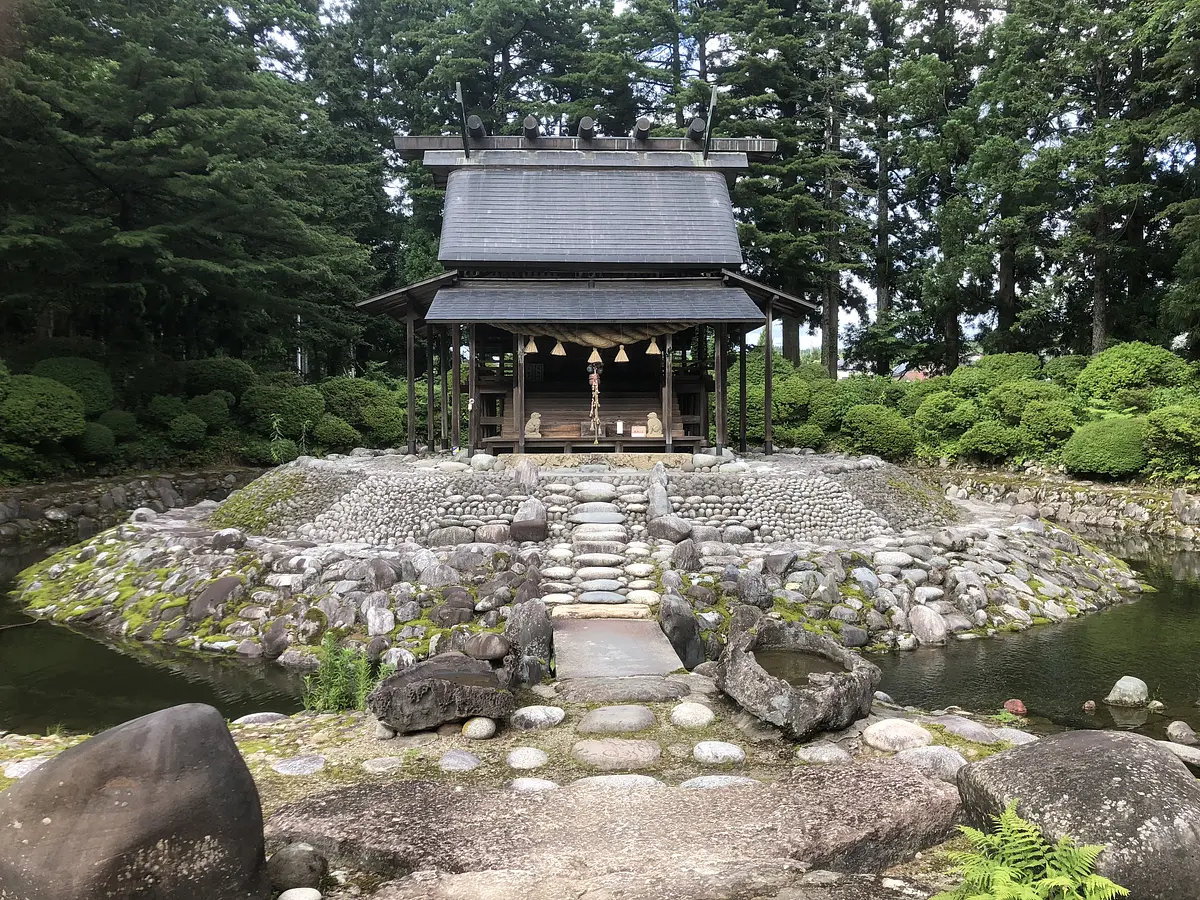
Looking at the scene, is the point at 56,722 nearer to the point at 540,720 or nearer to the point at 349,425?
the point at 540,720

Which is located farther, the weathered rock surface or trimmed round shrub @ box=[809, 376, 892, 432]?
trimmed round shrub @ box=[809, 376, 892, 432]

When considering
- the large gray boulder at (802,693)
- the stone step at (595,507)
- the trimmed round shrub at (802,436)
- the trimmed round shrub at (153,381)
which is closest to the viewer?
Answer: the large gray boulder at (802,693)

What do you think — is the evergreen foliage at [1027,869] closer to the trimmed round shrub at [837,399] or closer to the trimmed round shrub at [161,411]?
the trimmed round shrub at [837,399]

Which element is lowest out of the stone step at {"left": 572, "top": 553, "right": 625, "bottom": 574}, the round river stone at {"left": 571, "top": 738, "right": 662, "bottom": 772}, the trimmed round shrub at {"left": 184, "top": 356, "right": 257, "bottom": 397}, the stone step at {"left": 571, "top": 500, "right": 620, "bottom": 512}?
the round river stone at {"left": 571, "top": 738, "right": 662, "bottom": 772}

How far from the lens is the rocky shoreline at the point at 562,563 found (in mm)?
9094

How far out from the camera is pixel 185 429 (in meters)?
19.6

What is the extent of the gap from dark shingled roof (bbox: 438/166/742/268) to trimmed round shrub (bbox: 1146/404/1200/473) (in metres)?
10.4

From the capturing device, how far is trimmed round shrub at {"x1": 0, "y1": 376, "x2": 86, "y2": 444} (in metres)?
15.7

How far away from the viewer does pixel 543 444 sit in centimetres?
1496

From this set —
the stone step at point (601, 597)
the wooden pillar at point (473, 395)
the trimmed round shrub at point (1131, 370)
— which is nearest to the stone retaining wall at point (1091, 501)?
the trimmed round shrub at point (1131, 370)

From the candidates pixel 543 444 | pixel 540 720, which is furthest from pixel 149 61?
pixel 540 720

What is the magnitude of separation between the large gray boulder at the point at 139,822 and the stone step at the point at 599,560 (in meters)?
6.96

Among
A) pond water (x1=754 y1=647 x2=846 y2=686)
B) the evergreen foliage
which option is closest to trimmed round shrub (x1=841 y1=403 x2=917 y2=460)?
pond water (x1=754 y1=647 x2=846 y2=686)

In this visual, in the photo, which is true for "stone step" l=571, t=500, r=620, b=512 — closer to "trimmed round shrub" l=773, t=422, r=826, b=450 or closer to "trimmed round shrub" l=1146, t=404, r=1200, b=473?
"trimmed round shrub" l=773, t=422, r=826, b=450
